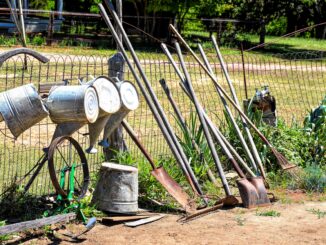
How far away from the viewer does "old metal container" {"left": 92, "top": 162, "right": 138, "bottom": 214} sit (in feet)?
21.1

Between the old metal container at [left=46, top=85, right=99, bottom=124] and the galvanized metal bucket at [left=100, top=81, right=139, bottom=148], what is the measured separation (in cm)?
48

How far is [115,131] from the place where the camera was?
23.3 feet

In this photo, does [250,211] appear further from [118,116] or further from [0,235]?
[0,235]

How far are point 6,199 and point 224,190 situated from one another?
2.18 metres

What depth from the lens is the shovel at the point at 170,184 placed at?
6.80 metres

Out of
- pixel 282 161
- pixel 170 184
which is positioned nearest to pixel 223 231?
pixel 170 184

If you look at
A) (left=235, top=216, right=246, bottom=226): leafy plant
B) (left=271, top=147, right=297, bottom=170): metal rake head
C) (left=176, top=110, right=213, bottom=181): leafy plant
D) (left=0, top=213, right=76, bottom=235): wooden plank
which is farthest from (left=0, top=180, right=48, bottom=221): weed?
(left=271, top=147, right=297, bottom=170): metal rake head

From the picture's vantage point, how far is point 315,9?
3209cm

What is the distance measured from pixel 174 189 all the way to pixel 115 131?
0.81 metres

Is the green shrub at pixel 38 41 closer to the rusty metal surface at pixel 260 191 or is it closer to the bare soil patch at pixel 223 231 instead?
the rusty metal surface at pixel 260 191

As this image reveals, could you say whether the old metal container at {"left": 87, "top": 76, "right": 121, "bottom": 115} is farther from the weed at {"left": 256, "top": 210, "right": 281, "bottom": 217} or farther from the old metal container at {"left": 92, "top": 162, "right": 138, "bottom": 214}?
the weed at {"left": 256, "top": 210, "right": 281, "bottom": 217}

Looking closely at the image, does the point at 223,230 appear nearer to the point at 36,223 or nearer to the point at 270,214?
the point at 270,214

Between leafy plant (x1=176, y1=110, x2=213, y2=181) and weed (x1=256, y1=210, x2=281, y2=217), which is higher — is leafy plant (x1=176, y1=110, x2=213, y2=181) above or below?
above

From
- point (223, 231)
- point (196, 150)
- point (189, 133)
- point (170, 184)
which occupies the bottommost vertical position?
point (223, 231)
